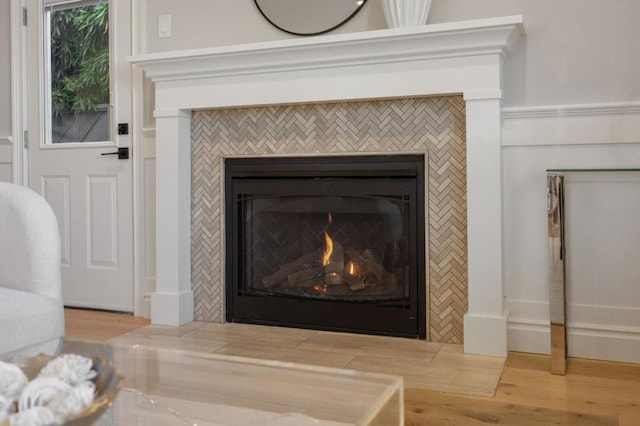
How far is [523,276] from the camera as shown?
8.02 feet

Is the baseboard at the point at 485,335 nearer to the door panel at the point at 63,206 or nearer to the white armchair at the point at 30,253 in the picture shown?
the white armchair at the point at 30,253

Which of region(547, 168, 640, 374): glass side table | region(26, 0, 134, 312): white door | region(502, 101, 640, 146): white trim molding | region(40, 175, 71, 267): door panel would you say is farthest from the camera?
region(40, 175, 71, 267): door panel

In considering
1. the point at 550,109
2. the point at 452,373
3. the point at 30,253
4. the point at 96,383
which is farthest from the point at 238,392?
the point at 550,109

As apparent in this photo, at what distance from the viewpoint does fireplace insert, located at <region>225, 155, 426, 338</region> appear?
259 centimetres

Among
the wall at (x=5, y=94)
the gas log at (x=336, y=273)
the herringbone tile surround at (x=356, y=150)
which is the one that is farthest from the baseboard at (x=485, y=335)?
the wall at (x=5, y=94)

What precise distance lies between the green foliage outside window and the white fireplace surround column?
52 cm

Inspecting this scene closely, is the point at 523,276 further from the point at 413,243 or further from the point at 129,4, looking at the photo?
the point at 129,4

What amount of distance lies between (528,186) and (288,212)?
1063 millimetres

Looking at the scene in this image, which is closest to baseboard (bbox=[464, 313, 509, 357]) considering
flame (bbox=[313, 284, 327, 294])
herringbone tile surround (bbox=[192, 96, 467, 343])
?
herringbone tile surround (bbox=[192, 96, 467, 343])

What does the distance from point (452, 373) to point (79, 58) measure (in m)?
2.57

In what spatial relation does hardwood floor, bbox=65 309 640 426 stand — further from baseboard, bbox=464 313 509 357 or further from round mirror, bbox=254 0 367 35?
round mirror, bbox=254 0 367 35

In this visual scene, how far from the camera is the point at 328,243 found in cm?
278

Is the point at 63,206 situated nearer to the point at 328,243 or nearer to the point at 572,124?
the point at 328,243

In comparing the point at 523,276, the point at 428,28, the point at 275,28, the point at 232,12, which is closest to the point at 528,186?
the point at 523,276
